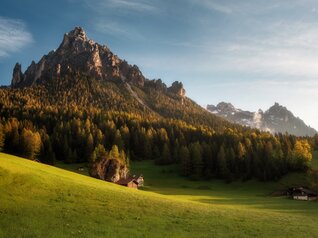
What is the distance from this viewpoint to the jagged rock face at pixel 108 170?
114 m

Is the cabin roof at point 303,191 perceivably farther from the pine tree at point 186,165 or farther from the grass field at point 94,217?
the pine tree at point 186,165

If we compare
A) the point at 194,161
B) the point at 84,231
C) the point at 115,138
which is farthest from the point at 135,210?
the point at 115,138

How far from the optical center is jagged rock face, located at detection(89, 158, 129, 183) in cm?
11369

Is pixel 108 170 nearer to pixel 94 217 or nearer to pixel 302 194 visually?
pixel 302 194

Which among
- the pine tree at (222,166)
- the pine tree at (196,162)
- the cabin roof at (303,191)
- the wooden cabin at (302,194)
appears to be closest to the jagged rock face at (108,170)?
the pine tree at (196,162)

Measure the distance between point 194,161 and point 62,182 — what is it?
10671 cm

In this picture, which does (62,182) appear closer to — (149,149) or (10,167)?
(10,167)

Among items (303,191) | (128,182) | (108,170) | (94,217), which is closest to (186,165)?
(108,170)

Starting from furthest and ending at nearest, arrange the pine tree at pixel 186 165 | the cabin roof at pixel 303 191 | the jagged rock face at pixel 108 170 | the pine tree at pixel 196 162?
the pine tree at pixel 186 165 < the pine tree at pixel 196 162 < the jagged rock face at pixel 108 170 < the cabin roof at pixel 303 191

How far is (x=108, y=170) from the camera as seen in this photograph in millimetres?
115188

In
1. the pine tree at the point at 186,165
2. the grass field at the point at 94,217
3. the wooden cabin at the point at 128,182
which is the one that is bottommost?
the wooden cabin at the point at 128,182

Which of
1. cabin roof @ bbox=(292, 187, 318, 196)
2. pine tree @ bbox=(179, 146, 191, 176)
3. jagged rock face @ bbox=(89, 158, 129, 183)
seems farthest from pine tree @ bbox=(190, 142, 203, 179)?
cabin roof @ bbox=(292, 187, 318, 196)

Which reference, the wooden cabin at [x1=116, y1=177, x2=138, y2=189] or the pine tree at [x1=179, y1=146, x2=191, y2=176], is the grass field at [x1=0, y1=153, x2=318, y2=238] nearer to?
the wooden cabin at [x1=116, y1=177, x2=138, y2=189]

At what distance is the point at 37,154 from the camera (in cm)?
14750
